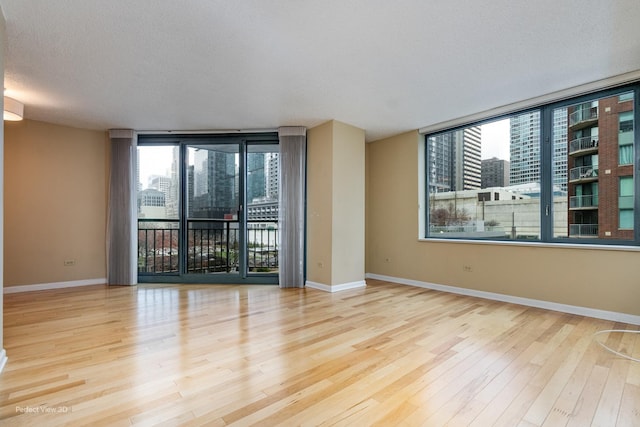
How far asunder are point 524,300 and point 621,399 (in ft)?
Answer: 6.92

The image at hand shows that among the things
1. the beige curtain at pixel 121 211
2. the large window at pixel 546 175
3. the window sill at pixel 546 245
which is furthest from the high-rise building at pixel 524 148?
the beige curtain at pixel 121 211

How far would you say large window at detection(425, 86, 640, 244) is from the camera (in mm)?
3182

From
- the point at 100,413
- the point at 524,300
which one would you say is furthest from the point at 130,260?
the point at 524,300

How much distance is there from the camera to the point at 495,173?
13.6ft

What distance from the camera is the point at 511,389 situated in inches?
71.5

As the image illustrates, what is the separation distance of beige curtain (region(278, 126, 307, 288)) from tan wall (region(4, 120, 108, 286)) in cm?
303

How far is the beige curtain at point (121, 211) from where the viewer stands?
4.80 meters

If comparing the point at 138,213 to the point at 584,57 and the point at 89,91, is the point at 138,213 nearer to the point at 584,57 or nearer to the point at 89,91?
the point at 89,91

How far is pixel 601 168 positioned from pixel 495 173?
1.09 m

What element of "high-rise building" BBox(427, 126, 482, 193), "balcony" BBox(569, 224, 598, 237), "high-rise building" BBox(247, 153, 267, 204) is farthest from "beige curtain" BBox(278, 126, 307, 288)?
"balcony" BBox(569, 224, 598, 237)

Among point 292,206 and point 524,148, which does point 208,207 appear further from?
point 524,148

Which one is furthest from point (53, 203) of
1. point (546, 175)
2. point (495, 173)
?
point (546, 175)

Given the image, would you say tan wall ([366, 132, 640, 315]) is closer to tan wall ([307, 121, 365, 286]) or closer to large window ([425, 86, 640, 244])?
large window ([425, 86, 640, 244])

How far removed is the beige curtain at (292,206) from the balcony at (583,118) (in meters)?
3.43
